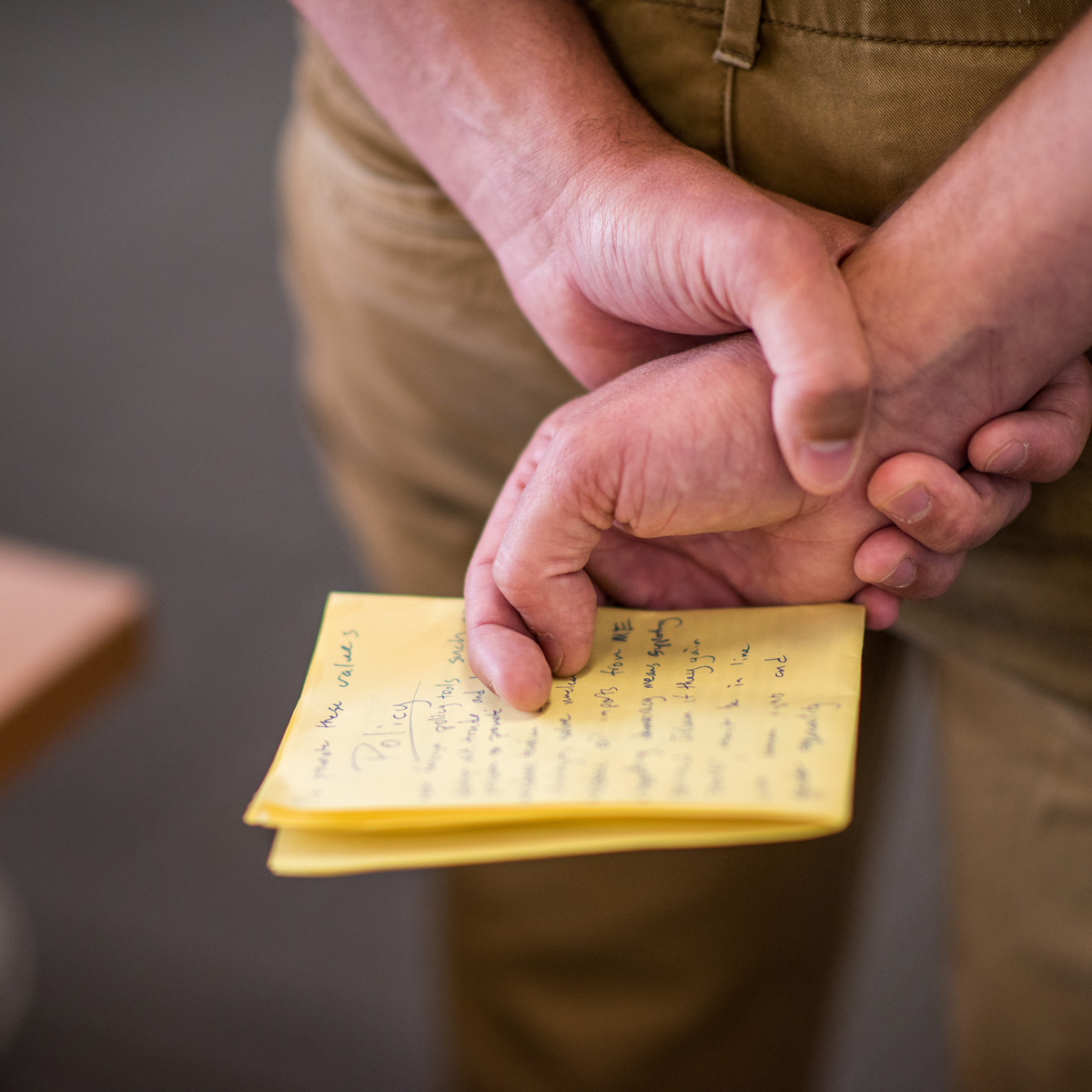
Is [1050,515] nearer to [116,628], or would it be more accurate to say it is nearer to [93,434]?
[116,628]

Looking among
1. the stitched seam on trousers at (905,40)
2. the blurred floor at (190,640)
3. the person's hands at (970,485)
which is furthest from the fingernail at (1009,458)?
the blurred floor at (190,640)

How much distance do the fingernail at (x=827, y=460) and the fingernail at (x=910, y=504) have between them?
0.04 metres

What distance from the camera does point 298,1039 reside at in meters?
1.25

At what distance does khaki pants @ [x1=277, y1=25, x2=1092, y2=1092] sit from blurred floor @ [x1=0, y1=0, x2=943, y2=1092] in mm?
257

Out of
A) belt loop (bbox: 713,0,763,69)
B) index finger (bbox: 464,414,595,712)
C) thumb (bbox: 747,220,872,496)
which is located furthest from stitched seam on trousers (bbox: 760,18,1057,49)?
index finger (bbox: 464,414,595,712)

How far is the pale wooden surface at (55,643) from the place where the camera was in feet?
2.83

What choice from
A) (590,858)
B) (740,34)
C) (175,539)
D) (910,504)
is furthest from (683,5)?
(175,539)

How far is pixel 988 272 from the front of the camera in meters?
0.45

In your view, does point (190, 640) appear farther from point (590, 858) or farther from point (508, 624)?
point (508, 624)

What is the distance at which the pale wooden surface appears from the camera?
86cm

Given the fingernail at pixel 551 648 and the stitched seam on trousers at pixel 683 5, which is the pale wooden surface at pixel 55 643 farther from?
the stitched seam on trousers at pixel 683 5

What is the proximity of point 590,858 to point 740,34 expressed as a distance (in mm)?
614

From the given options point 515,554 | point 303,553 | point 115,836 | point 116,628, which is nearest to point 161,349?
point 303,553

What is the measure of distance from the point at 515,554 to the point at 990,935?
547 mm
